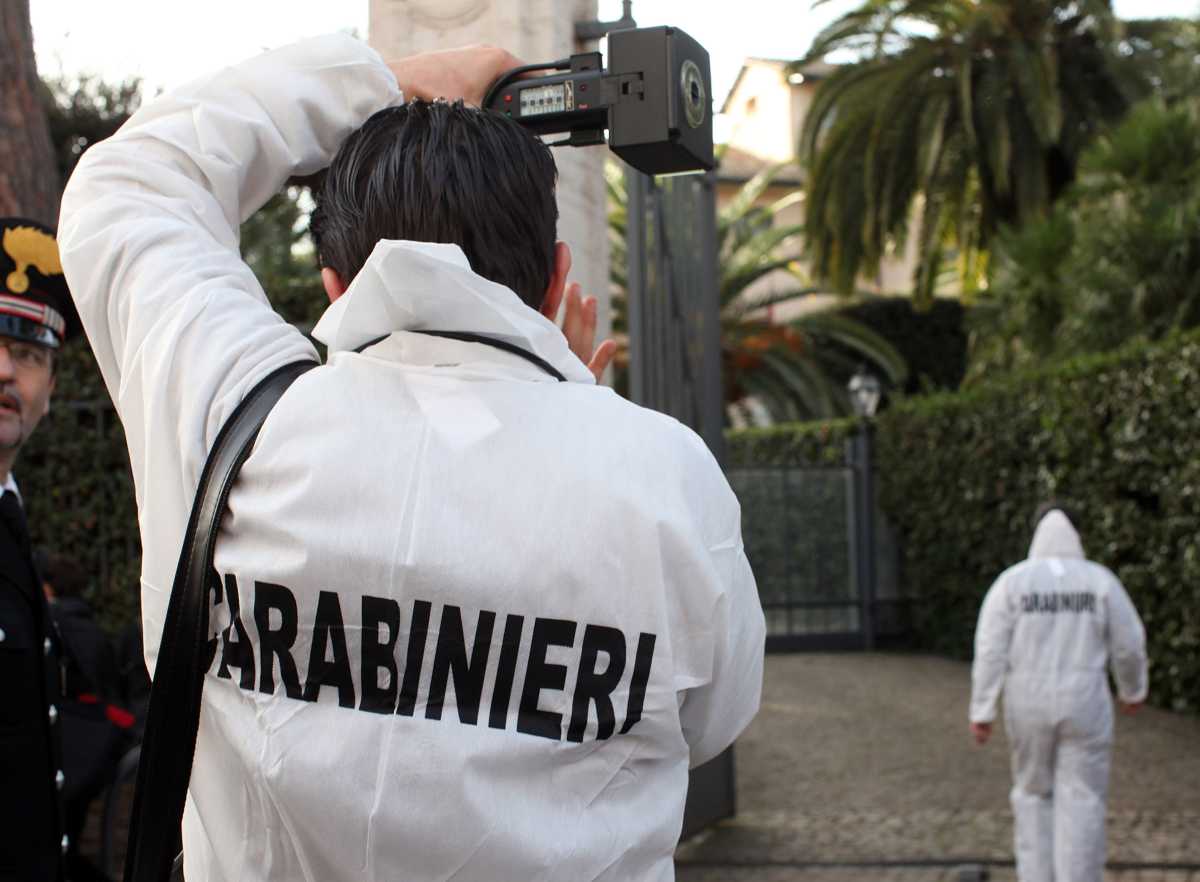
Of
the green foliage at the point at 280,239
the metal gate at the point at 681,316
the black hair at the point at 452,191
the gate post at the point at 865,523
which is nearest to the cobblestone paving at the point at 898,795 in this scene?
the metal gate at the point at 681,316

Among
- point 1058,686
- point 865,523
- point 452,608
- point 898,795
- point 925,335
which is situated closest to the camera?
point 452,608

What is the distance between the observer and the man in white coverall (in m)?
5.93

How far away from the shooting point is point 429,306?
1282mm

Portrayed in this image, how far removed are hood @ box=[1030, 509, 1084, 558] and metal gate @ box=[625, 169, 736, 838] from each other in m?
1.55

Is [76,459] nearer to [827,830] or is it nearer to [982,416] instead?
[827,830]

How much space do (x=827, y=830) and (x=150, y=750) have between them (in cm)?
645

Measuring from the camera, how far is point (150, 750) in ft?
4.30

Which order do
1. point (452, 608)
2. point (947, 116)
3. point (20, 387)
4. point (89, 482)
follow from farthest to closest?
point (947, 116) → point (89, 482) → point (20, 387) → point (452, 608)

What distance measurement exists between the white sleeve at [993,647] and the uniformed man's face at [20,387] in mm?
4607

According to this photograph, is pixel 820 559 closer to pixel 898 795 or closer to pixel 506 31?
pixel 898 795

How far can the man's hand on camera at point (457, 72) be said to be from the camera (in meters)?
1.71

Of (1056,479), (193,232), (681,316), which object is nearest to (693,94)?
(193,232)

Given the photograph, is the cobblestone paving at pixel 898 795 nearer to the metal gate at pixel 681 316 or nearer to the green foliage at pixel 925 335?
the metal gate at pixel 681 316

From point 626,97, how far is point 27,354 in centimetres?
139
